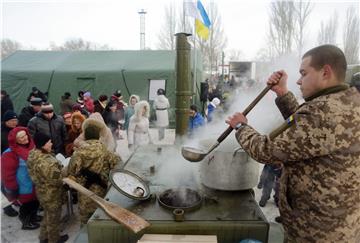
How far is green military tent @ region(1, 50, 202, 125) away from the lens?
11.4m

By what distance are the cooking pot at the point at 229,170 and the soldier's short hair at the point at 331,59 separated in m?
0.94

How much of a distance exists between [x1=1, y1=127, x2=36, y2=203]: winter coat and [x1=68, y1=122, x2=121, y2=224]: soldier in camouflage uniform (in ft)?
3.76

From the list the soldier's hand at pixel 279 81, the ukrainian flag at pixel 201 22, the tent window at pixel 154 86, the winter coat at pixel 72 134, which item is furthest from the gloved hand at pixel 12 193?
the tent window at pixel 154 86

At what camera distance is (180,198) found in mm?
2582

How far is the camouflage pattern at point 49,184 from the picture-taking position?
135 inches

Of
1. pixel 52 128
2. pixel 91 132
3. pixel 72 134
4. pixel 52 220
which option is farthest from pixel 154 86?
pixel 52 220

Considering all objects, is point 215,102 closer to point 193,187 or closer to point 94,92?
point 193,187

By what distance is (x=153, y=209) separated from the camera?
7.58ft

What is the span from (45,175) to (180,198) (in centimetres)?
181

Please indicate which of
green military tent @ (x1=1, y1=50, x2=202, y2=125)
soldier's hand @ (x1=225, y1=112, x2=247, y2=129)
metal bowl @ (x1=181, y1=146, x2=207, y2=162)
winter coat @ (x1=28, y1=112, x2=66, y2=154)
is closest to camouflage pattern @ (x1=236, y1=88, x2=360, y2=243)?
soldier's hand @ (x1=225, y1=112, x2=247, y2=129)

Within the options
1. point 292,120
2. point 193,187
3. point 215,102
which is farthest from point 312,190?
point 215,102

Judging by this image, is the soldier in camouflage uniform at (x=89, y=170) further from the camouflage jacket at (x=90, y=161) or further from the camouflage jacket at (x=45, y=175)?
the camouflage jacket at (x=45, y=175)

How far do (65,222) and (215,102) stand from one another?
14.5ft

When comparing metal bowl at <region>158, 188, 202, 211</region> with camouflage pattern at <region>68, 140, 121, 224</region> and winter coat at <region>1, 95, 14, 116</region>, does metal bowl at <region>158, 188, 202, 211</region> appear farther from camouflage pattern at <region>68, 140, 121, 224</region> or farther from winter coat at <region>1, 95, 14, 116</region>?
winter coat at <region>1, 95, 14, 116</region>
